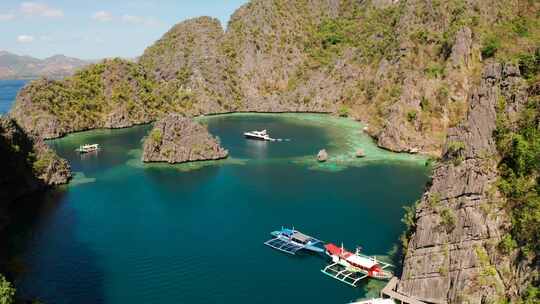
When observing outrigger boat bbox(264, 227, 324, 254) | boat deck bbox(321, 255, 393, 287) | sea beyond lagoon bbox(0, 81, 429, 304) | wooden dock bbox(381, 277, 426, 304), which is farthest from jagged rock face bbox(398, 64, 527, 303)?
outrigger boat bbox(264, 227, 324, 254)

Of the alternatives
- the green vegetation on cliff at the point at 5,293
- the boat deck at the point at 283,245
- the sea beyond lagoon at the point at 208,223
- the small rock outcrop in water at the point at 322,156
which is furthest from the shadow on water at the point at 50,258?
the small rock outcrop in water at the point at 322,156

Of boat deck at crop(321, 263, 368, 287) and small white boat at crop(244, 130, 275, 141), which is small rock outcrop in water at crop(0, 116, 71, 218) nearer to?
small white boat at crop(244, 130, 275, 141)

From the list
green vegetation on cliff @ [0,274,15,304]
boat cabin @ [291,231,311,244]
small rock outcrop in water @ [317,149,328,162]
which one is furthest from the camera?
small rock outcrop in water @ [317,149,328,162]

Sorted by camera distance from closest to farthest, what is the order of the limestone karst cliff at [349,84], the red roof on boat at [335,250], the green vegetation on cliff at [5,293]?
the green vegetation on cliff at [5,293], the red roof on boat at [335,250], the limestone karst cliff at [349,84]

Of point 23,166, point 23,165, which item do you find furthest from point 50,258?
point 23,165

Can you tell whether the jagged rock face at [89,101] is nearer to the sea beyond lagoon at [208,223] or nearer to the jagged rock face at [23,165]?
the sea beyond lagoon at [208,223]

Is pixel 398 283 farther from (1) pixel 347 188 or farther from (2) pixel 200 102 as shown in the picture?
(2) pixel 200 102

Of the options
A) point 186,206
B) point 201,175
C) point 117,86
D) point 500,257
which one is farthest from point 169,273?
point 117,86
